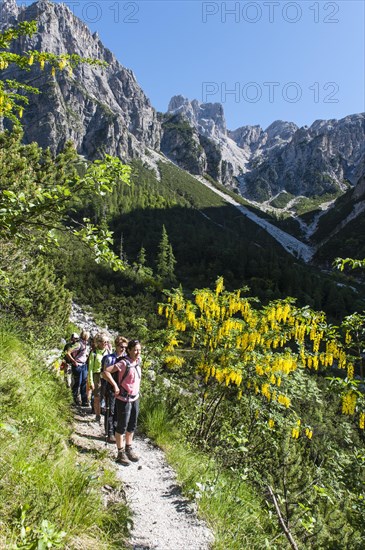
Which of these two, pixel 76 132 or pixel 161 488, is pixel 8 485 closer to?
pixel 161 488

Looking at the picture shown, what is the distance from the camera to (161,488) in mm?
4516

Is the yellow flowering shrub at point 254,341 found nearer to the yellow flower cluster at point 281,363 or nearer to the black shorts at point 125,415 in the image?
the yellow flower cluster at point 281,363

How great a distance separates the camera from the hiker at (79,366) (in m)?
8.12

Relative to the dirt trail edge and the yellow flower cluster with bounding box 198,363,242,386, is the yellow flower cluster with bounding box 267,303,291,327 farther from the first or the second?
the dirt trail edge

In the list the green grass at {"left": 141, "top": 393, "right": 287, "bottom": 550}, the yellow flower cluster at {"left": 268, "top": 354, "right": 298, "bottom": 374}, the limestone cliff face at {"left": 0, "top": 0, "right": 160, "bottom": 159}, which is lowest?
the green grass at {"left": 141, "top": 393, "right": 287, "bottom": 550}

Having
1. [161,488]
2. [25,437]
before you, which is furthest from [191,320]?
[25,437]

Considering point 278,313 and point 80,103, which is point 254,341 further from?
point 80,103

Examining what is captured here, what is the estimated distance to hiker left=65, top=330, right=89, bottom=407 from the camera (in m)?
8.12

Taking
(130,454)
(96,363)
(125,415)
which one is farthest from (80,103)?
(130,454)

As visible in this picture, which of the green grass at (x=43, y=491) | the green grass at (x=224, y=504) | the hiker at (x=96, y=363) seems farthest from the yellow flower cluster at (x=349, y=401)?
the hiker at (x=96, y=363)

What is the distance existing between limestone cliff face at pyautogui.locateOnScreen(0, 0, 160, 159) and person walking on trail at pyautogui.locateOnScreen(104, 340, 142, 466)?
12226 cm

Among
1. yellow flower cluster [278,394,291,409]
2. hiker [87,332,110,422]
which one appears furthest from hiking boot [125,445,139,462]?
yellow flower cluster [278,394,291,409]

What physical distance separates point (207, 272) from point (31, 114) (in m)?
121

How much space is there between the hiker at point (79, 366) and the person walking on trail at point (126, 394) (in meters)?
2.97
